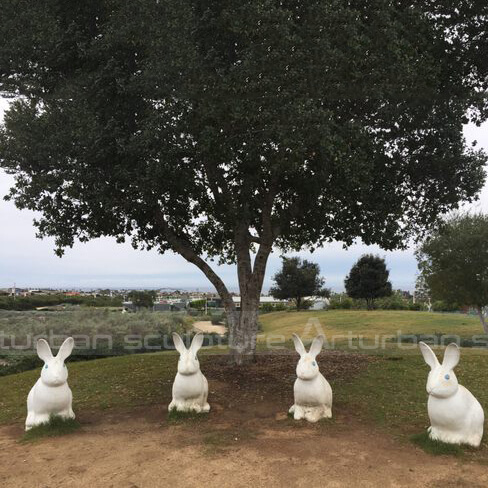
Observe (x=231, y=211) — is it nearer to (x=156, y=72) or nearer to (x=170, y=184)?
(x=170, y=184)

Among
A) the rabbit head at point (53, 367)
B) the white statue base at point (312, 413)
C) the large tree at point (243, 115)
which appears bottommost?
the white statue base at point (312, 413)

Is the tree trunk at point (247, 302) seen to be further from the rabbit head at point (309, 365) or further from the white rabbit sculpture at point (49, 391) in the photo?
the white rabbit sculpture at point (49, 391)

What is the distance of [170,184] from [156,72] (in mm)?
2092

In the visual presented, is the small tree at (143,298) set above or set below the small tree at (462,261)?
below

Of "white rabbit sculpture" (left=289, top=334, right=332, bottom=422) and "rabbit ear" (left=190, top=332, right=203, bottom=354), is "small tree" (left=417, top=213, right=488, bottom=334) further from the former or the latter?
"rabbit ear" (left=190, top=332, right=203, bottom=354)

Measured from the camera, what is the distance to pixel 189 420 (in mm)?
7828

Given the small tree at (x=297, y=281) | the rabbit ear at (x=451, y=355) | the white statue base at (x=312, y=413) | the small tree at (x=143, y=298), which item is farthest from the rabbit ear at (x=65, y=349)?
the small tree at (x=297, y=281)

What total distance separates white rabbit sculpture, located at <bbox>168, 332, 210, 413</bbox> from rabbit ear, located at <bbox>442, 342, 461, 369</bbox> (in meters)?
3.77

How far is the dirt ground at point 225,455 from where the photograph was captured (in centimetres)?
554

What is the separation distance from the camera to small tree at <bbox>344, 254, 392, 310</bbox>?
42.5m

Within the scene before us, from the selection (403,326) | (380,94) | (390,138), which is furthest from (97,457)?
(403,326)

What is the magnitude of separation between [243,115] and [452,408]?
5262 mm

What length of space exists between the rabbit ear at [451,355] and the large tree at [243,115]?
9.99 feet

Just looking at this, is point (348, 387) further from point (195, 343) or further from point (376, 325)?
point (376, 325)
